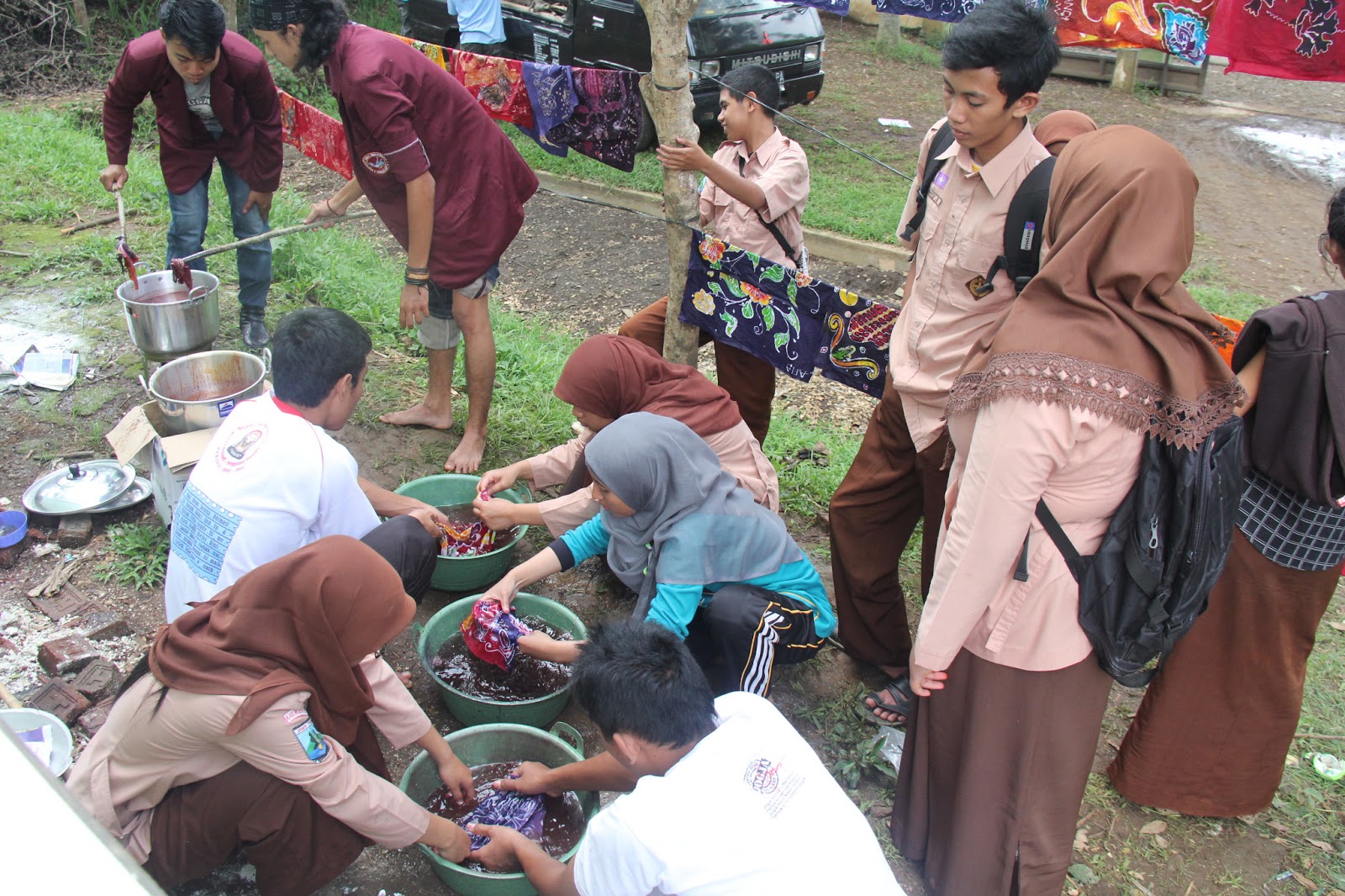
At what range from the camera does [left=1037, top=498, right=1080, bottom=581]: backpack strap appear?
213cm

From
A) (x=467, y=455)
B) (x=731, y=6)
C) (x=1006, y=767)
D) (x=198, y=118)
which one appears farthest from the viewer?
(x=731, y=6)

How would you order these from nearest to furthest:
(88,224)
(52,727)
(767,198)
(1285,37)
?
(52,727) < (767,198) < (1285,37) < (88,224)

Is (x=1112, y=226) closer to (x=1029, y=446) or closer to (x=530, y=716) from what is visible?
(x=1029, y=446)

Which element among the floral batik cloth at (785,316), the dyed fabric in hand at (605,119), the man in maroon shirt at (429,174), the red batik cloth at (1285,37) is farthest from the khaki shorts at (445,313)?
the red batik cloth at (1285,37)

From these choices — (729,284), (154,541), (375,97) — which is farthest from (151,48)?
(729,284)

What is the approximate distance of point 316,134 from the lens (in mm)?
6520

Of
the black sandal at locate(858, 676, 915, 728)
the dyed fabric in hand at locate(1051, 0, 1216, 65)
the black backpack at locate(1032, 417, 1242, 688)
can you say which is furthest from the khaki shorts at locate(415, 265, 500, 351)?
the dyed fabric in hand at locate(1051, 0, 1216, 65)

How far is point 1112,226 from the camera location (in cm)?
198

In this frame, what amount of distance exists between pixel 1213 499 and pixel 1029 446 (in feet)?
1.54

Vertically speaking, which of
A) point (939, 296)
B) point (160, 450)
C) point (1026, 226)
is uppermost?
point (1026, 226)

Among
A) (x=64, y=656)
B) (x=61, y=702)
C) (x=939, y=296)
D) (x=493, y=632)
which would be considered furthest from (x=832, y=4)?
(x=61, y=702)

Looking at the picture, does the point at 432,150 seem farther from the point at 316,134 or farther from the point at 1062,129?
the point at 316,134

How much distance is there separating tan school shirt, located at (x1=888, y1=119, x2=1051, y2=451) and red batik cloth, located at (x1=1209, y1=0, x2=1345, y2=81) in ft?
10.5

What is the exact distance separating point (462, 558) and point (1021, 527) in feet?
6.43
